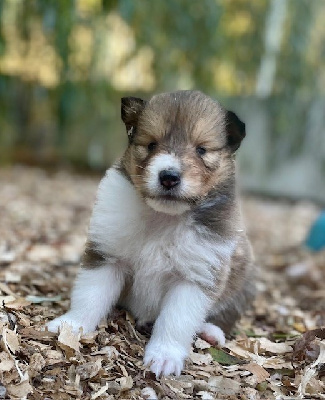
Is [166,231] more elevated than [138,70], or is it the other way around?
[138,70]

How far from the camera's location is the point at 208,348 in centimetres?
300

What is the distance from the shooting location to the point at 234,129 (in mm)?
2893

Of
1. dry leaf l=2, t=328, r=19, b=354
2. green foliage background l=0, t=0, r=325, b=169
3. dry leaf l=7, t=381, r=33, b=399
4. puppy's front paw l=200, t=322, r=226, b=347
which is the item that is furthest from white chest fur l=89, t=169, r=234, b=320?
green foliage background l=0, t=0, r=325, b=169

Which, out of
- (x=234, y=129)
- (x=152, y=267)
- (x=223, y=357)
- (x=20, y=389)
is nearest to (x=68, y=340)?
(x=20, y=389)

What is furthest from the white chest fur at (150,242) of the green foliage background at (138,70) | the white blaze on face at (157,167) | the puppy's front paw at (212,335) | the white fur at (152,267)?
the green foliage background at (138,70)

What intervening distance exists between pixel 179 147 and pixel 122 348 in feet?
3.10

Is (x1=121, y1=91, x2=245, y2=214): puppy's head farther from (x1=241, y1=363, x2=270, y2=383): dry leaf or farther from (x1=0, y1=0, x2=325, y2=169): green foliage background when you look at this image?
(x1=0, y1=0, x2=325, y2=169): green foliage background

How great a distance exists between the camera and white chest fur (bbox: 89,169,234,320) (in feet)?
9.07

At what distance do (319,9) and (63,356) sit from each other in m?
8.98

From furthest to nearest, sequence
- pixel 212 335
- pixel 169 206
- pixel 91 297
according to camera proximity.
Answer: pixel 212 335 → pixel 91 297 → pixel 169 206

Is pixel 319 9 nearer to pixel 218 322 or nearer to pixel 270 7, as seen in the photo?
pixel 270 7

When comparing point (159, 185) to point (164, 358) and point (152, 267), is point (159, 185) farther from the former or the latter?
point (164, 358)

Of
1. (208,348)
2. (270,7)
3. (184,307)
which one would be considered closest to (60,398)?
(184,307)

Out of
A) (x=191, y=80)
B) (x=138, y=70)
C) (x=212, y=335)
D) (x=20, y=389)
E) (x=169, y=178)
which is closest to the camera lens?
(x=20, y=389)
